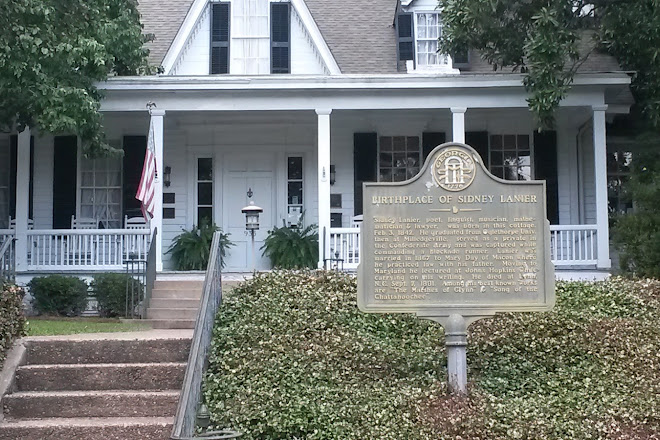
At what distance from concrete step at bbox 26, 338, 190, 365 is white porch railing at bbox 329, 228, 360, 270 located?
19.2ft

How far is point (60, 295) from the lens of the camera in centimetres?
1353

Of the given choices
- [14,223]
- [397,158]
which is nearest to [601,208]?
[397,158]

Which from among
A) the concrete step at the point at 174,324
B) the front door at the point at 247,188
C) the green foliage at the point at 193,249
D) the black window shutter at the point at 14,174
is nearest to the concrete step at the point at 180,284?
the concrete step at the point at 174,324

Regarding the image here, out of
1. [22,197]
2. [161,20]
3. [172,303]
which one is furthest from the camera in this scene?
[161,20]

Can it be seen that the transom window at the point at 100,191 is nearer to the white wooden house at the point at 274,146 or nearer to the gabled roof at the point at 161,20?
the white wooden house at the point at 274,146

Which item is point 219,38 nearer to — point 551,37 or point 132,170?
point 132,170

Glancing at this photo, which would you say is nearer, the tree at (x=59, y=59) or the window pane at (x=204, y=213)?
the tree at (x=59, y=59)

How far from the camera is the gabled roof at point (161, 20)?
17.5 metres

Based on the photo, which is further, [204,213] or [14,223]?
[204,213]

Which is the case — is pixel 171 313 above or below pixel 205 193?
below

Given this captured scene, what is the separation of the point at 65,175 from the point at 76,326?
561 cm

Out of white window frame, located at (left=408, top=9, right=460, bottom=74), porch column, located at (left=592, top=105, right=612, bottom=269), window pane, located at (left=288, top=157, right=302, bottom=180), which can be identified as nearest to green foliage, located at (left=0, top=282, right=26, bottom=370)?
window pane, located at (left=288, top=157, right=302, bottom=180)

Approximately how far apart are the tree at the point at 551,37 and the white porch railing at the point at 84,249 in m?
6.49

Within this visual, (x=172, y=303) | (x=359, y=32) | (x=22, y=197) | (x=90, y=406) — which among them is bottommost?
(x=90, y=406)
